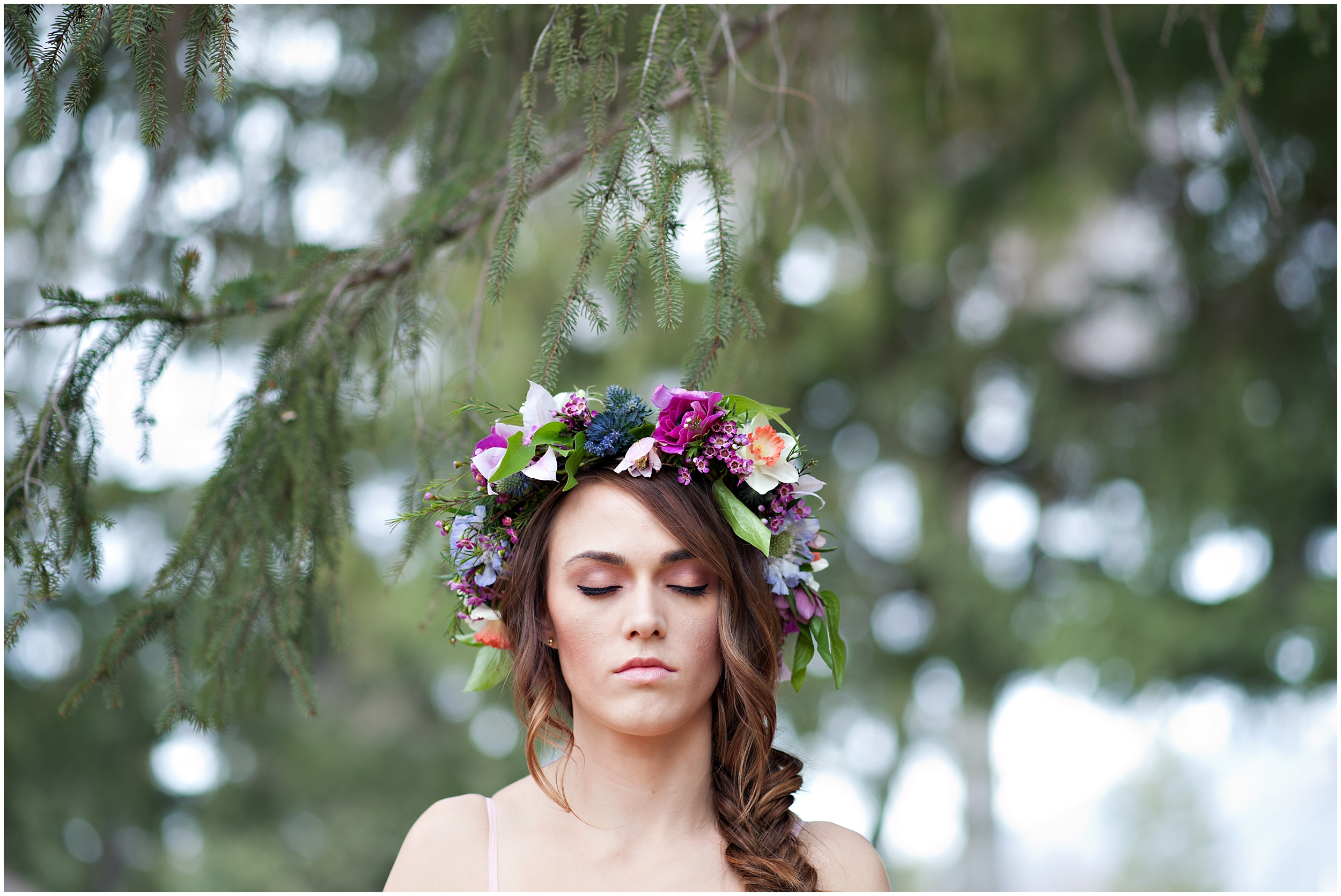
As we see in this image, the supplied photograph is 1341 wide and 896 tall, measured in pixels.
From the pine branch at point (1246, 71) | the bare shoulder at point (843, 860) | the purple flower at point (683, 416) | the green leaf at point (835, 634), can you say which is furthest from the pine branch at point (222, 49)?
the pine branch at point (1246, 71)

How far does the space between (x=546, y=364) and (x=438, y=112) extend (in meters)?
1.15

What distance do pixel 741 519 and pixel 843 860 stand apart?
2.12 ft

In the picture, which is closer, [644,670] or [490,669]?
[644,670]

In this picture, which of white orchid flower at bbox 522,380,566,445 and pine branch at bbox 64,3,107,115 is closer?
pine branch at bbox 64,3,107,115

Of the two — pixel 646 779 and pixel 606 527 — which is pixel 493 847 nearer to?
pixel 646 779

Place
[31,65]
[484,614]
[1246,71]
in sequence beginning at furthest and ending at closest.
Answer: [1246,71], [484,614], [31,65]

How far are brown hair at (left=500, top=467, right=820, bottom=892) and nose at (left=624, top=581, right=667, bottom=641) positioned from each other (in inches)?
4.1

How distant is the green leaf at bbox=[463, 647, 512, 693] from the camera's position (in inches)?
81.4

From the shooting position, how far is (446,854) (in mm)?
1854

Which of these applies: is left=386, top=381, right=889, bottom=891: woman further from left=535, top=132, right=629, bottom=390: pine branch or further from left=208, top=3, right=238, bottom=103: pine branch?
left=208, top=3, right=238, bottom=103: pine branch

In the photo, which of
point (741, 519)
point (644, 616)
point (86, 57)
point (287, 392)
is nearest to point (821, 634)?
point (741, 519)

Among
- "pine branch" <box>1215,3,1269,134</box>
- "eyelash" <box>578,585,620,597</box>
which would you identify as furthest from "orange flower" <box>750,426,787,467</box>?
"pine branch" <box>1215,3,1269,134</box>

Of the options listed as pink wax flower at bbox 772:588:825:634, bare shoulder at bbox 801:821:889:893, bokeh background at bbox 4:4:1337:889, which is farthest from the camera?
bokeh background at bbox 4:4:1337:889

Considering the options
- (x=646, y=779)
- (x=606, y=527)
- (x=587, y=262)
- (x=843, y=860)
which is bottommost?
(x=843, y=860)
